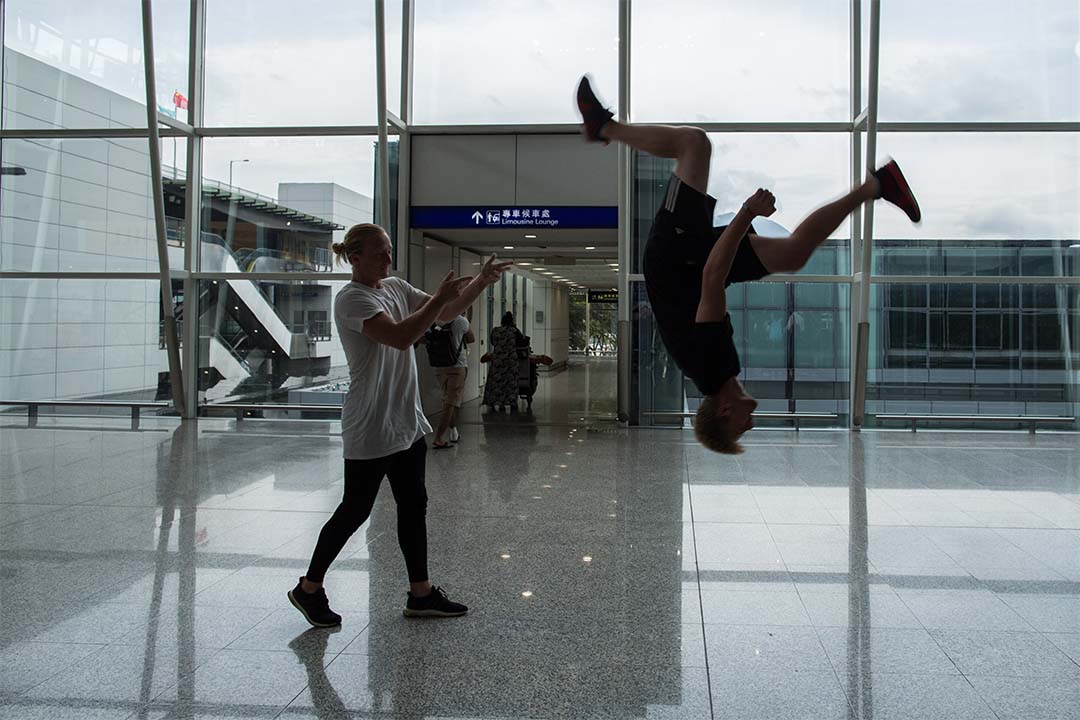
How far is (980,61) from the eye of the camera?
1015 cm

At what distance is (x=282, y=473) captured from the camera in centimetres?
714

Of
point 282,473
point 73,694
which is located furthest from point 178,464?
point 73,694

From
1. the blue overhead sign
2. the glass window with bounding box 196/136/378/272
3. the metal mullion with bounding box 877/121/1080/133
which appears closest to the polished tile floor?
the blue overhead sign

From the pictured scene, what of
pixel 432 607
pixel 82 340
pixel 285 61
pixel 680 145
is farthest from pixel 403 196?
pixel 680 145

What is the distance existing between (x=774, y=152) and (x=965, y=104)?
84.6 inches

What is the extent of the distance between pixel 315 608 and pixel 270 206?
28.0ft

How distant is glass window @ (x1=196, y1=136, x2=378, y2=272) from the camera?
36.5ft

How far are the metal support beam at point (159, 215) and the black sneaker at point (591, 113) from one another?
8695 millimetres

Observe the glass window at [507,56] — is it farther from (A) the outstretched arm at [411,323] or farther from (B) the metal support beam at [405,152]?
(A) the outstretched arm at [411,323]

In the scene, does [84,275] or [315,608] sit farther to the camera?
[84,275]

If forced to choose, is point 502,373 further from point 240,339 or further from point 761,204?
point 761,204

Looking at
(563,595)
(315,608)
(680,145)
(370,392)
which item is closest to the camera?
(680,145)

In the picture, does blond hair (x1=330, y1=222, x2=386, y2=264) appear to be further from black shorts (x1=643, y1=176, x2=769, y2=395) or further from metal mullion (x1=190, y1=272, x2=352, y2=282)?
metal mullion (x1=190, y1=272, x2=352, y2=282)

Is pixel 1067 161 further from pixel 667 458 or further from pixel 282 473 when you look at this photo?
pixel 282 473
